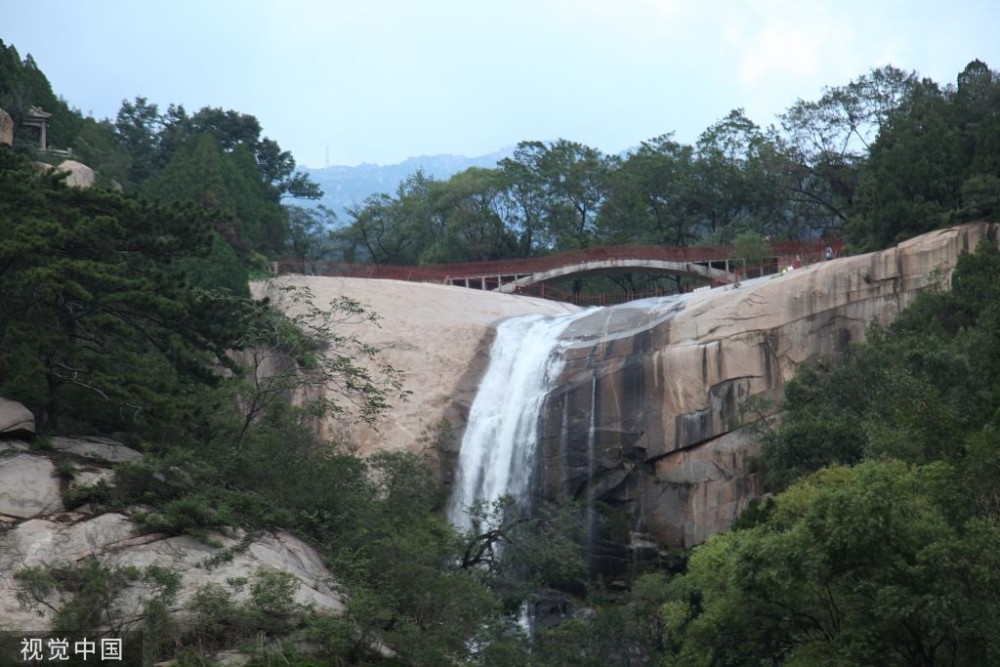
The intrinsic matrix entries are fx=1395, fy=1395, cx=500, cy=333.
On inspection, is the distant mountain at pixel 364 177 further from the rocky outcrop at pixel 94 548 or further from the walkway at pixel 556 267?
the rocky outcrop at pixel 94 548

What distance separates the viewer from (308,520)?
2473 cm

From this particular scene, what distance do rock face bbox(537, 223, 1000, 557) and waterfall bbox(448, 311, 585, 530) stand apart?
0.64 m

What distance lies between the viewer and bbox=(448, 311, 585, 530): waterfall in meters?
33.3

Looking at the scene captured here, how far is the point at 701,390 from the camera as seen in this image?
32.7 m

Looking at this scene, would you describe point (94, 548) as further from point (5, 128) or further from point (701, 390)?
point (5, 128)

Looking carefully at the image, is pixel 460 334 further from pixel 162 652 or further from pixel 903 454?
pixel 162 652

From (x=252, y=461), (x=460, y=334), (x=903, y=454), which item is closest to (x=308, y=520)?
(x=252, y=461)

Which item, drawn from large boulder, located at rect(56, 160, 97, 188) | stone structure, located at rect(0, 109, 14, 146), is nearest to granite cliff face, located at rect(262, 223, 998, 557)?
large boulder, located at rect(56, 160, 97, 188)

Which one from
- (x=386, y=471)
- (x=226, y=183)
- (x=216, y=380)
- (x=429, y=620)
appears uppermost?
(x=226, y=183)

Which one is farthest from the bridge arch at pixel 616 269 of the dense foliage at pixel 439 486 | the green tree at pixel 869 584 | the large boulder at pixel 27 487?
the large boulder at pixel 27 487

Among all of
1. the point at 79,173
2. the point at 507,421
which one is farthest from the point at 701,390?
the point at 79,173

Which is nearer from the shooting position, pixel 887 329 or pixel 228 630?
pixel 228 630

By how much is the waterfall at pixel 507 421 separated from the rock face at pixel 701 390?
0.64 metres

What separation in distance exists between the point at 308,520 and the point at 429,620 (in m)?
3.23
